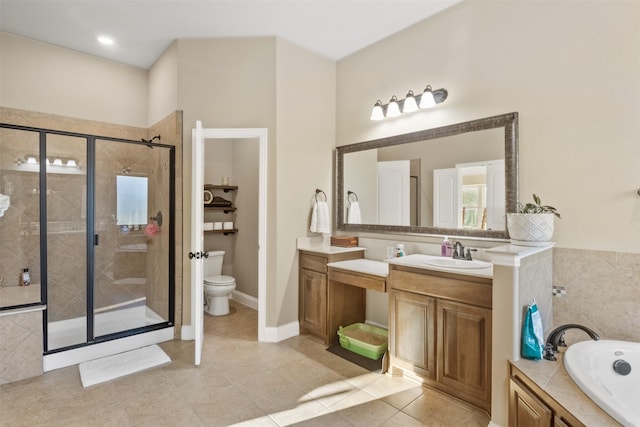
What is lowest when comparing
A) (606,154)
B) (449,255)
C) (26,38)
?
(449,255)

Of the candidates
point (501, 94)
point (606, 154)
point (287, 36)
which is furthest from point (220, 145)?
point (606, 154)

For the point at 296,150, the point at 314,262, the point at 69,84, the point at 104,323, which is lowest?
the point at 104,323

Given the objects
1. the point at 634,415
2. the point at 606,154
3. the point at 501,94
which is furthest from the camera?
the point at 501,94

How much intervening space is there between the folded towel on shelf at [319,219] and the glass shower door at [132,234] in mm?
1530

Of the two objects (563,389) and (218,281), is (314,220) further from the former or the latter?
(563,389)

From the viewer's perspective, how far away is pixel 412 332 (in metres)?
2.45

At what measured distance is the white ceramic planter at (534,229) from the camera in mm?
2090

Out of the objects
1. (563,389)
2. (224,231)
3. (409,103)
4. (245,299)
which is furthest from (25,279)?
(563,389)

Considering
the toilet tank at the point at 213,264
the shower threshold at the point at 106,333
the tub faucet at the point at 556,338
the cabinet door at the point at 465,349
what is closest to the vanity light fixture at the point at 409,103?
the cabinet door at the point at 465,349

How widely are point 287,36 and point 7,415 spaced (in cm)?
373

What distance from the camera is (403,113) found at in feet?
10.1

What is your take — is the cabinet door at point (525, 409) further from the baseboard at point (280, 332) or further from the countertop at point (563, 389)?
the baseboard at point (280, 332)

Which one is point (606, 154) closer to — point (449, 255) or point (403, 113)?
point (449, 255)

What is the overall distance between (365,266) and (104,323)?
8.52 feet
